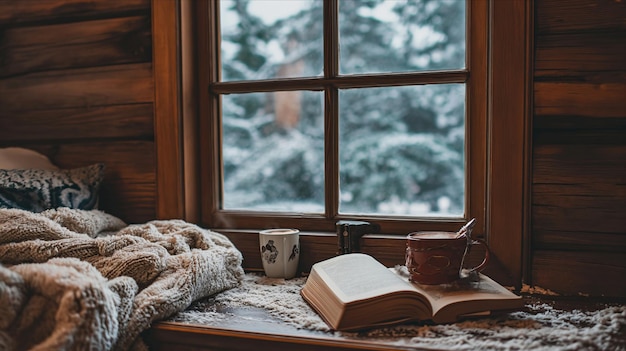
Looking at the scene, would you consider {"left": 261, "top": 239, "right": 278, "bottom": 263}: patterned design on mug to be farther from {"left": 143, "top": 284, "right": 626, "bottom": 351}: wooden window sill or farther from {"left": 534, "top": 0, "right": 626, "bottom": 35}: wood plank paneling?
{"left": 534, "top": 0, "right": 626, "bottom": 35}: wood plank paneling

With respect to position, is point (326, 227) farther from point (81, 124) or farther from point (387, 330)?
point (81, 124)

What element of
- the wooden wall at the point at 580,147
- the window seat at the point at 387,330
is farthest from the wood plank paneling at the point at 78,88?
the wooden wall at the point at 580,147

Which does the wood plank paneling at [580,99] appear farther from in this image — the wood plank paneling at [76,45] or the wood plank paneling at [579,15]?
the wood plank paneling at [76,45]

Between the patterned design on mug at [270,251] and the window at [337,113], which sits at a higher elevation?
the window at [337,113]

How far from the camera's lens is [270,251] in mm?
1222

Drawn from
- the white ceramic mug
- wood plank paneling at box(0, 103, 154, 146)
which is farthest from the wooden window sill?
wood plank paneling at box(0, 103, 154, 146)

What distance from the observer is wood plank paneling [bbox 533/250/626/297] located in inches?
41.3

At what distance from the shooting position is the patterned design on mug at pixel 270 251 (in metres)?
1.22

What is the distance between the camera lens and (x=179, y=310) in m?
0.98

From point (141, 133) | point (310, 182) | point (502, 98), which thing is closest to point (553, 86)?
point (502, 98)

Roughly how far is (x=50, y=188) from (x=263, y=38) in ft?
2.14

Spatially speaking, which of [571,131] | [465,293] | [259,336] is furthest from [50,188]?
[571,131]

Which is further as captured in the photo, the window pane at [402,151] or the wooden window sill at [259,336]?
the window pane at [402,151]

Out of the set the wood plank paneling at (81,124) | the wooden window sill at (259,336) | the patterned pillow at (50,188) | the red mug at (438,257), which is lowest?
the wooden window sill at (259,336)
